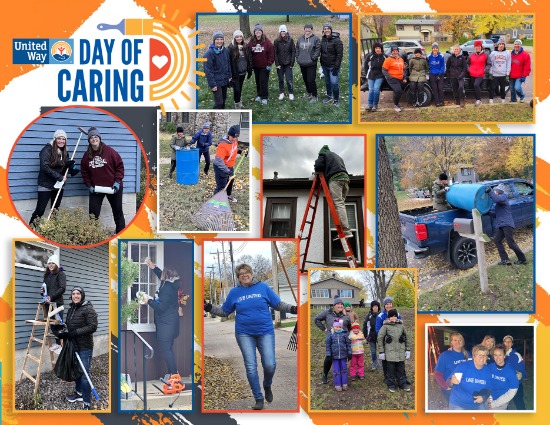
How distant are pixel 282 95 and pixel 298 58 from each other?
0.41 metres

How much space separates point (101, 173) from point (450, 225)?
11.8 ft

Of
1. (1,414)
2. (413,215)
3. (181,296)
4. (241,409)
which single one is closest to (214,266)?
(181,296)

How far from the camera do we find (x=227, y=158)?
8.84 metres

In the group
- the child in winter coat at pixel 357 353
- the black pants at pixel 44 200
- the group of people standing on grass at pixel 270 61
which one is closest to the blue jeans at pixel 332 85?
the group of people standing on grass at pixel 270 61

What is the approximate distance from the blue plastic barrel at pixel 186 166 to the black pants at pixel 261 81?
89 cm

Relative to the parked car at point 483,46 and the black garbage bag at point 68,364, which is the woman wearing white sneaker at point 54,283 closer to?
the black garbage bag at point 68,364

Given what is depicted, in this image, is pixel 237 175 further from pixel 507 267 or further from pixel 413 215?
pixel 507 267

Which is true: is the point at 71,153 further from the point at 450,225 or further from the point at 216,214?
the point at 450,225

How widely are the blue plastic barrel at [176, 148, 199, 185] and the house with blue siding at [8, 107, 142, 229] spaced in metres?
0.41

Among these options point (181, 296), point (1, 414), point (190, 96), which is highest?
point (190, 96)

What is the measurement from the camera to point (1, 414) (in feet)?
29.3

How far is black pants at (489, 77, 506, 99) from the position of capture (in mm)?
9000

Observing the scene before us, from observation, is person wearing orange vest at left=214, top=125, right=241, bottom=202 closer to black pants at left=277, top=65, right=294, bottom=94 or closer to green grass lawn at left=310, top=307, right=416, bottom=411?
black pants at left=277, top=65, right=294, bottom=94

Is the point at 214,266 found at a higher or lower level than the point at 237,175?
lower
